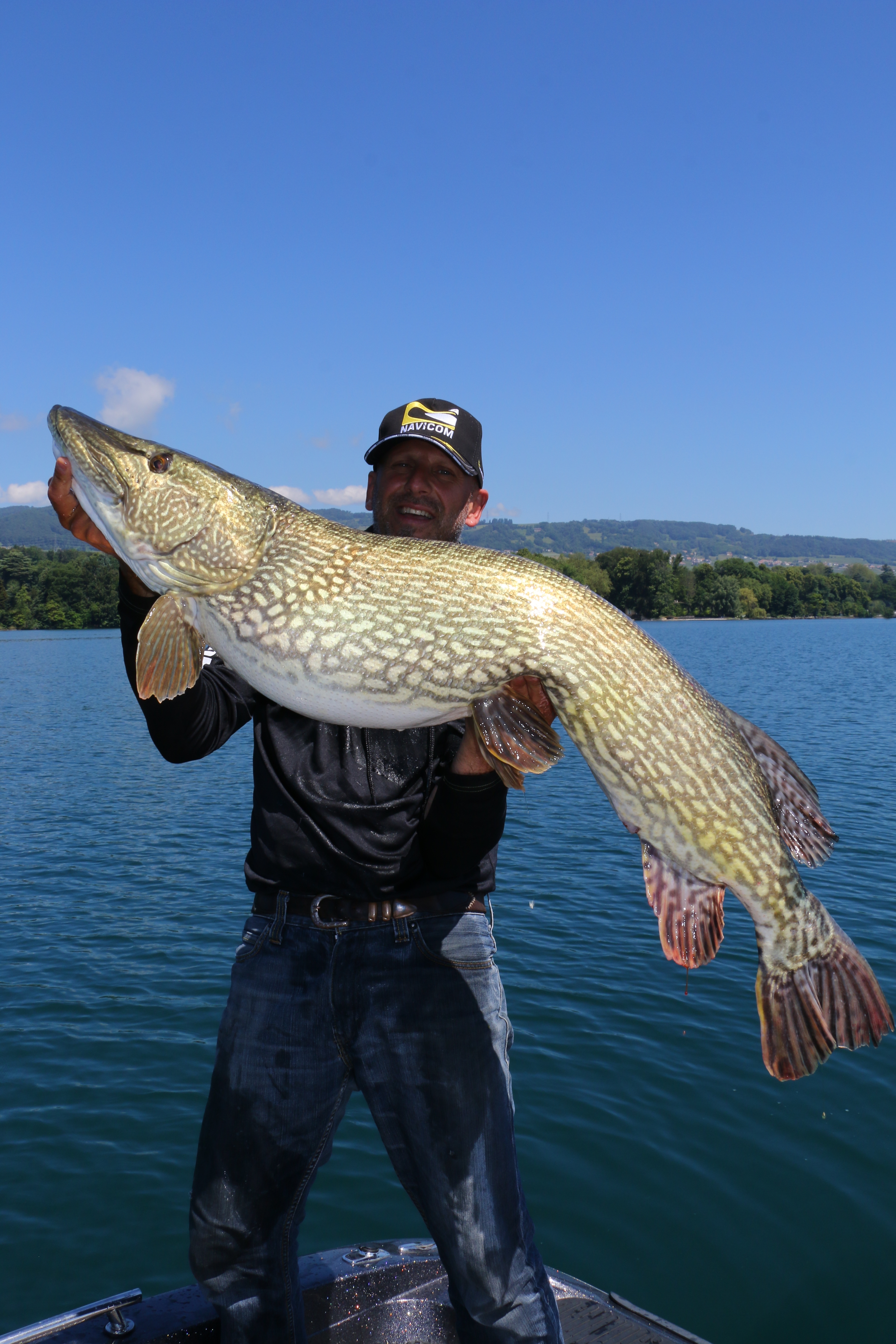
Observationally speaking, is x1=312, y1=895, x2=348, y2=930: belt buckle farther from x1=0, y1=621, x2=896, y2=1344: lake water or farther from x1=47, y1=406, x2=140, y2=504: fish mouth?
x1=0, y1=621, x2=896, y2=1344: lake water

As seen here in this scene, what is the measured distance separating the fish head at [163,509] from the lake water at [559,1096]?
4093 millimetres

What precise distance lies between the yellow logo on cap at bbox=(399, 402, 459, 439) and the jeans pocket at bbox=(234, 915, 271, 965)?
186 cm

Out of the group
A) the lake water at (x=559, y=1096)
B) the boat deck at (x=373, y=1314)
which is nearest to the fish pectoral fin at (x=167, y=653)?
the boat deck at (x=373, y=1314)

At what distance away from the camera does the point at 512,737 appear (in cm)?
284

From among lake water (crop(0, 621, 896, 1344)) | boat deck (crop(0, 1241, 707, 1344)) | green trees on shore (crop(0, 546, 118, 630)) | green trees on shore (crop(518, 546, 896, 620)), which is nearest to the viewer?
boat deck (crop(0, 1241, 707, 1344))

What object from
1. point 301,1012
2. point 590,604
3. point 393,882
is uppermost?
point 590,604

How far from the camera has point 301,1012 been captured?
9.34ft

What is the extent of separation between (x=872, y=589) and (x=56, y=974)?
6131 inches

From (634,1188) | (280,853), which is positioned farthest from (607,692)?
(634,1188)

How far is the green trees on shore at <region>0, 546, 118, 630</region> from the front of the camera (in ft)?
263

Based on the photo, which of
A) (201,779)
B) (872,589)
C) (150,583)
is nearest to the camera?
(150,583)

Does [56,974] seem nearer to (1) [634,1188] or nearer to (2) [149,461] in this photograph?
(1) [634,1188]

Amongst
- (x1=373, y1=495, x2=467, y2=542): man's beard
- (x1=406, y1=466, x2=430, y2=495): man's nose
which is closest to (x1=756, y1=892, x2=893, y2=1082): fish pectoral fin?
(x1=373, y1=495, x2=467, y2=542): man's beard

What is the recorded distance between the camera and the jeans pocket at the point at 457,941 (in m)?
2.89
